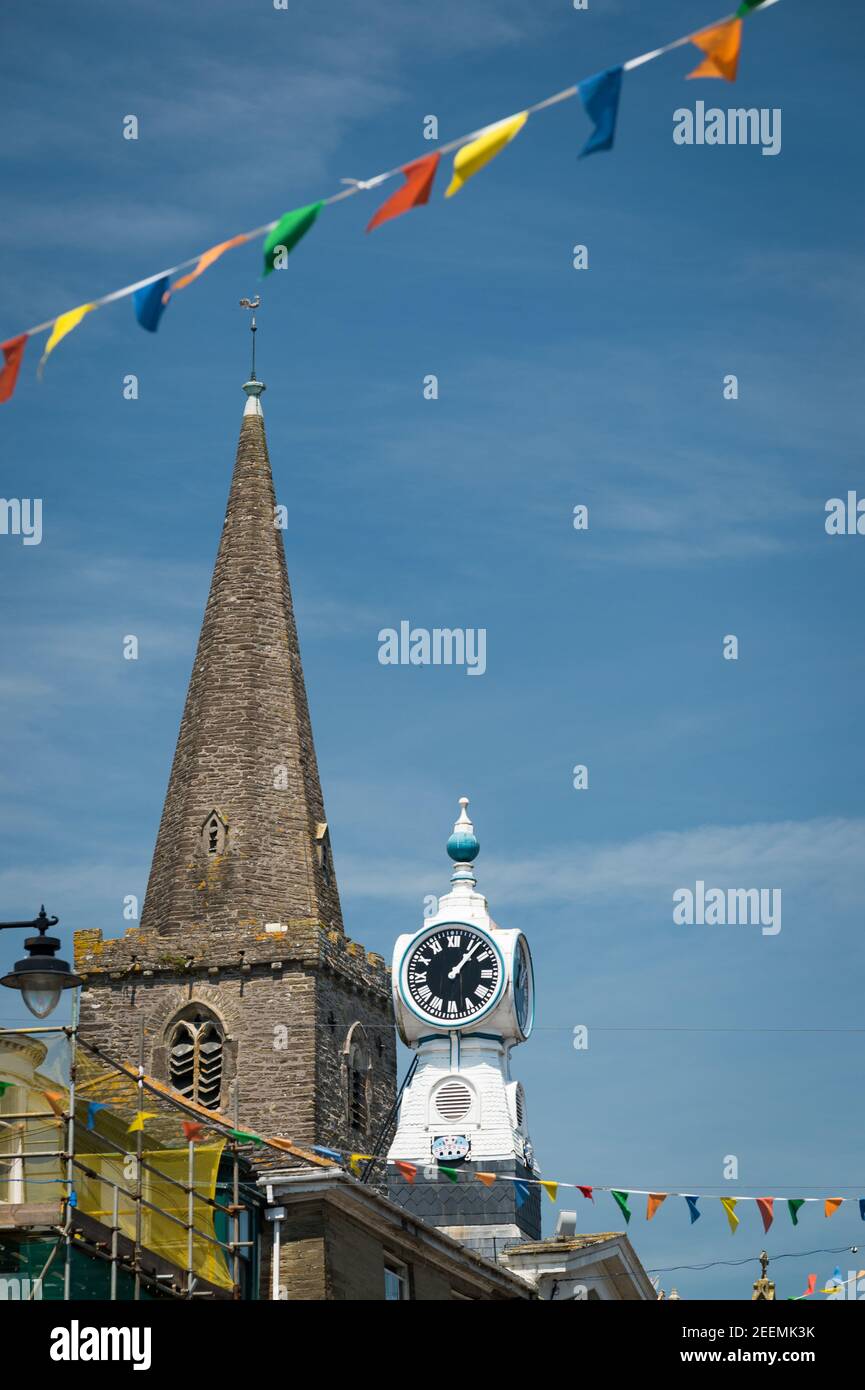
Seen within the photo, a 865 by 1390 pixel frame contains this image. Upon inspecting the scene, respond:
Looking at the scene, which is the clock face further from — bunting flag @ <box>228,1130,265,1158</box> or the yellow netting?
bunting flag @ <box>228,1130,265,1158</box>

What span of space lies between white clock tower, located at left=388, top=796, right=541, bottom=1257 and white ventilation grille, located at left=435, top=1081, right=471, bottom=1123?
0.07 feet

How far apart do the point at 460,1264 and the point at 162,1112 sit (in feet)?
17.9

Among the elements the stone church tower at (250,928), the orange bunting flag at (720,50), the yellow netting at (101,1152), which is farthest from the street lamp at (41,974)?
the stone church tower at (250,928)

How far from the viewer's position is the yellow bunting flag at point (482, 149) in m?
17.7

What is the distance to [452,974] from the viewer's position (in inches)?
2441

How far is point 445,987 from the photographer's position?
6212 cm

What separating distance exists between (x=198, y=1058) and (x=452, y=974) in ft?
48.5

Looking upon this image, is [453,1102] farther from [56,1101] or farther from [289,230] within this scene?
[289,230]

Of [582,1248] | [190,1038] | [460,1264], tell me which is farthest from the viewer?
[190,1038]

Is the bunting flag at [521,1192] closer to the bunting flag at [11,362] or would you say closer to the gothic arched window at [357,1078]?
the gothic arched window at [357,1078]
